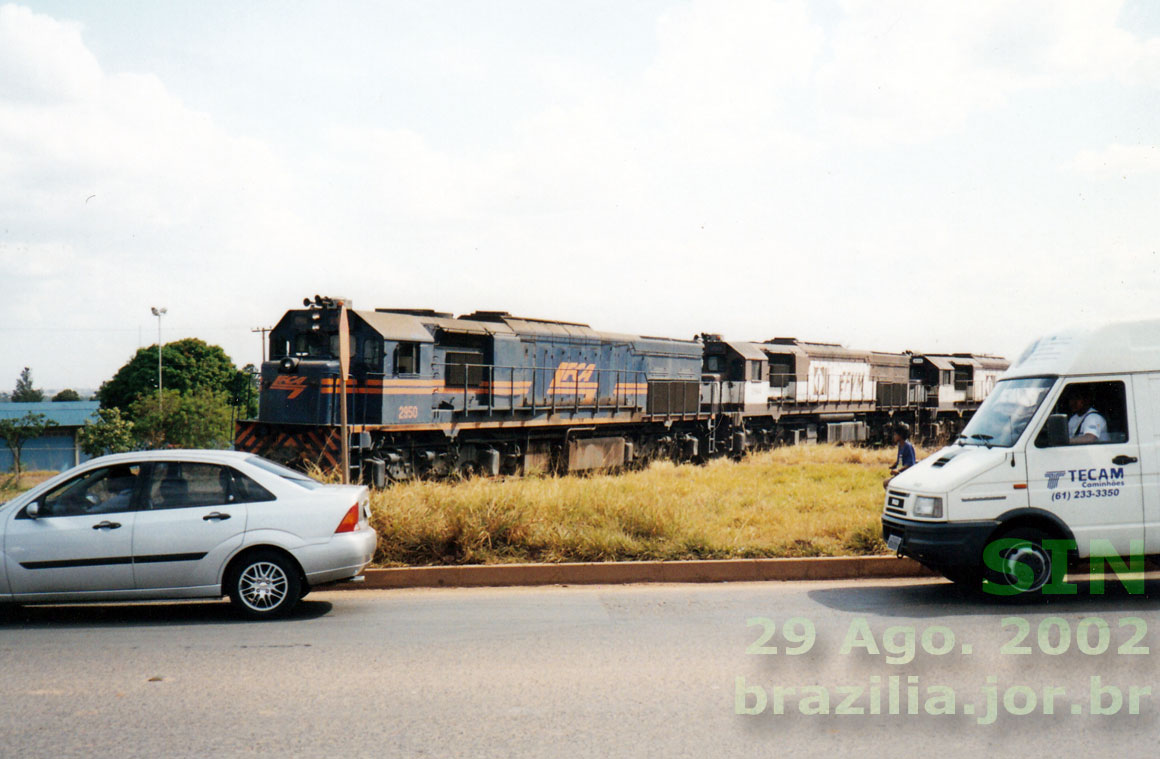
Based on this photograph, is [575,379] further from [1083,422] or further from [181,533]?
[181,533]

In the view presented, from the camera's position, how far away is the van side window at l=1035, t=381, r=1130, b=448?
7.66 meters

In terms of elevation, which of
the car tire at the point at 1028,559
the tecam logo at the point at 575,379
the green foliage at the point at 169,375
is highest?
the green foliage at the point at 169,375

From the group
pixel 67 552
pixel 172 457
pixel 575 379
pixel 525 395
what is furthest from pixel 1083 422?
pixel 575 379

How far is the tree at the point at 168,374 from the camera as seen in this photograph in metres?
67.4

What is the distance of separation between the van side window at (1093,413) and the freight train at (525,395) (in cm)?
696

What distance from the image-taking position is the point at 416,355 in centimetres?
1716

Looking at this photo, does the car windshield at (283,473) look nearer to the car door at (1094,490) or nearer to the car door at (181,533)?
the car door at (181,533)

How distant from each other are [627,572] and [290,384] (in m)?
9.76

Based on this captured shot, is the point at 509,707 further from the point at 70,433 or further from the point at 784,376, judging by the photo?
the point at 70,433

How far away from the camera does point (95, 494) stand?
7.37 meters

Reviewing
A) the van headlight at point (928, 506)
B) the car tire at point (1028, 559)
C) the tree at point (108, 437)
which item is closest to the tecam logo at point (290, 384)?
the van headlight at point (928, 506)

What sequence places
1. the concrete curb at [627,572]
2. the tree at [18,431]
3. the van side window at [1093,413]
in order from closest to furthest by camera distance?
the van side window at [1093,413] → the concrete curb at [627,572] → the tree at [18,431]

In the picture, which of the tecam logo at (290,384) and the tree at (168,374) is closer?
the tecam logo at (290,384)

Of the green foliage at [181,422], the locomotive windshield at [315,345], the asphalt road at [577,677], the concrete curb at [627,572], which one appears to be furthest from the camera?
the green foliage at [181,422]
